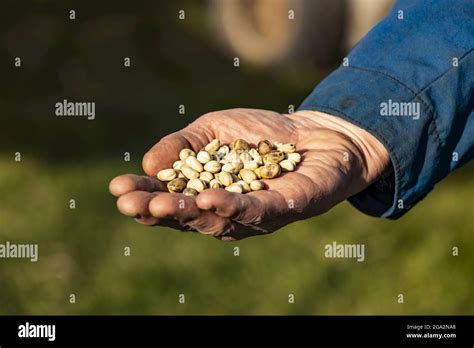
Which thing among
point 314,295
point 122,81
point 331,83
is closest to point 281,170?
point 331,83

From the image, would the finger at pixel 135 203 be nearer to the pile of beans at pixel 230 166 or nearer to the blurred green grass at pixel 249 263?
the pile of beans at pixel 230 166

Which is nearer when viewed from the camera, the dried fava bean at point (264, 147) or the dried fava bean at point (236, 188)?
the dried fava bean at point (236, 188)

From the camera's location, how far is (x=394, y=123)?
1.95 meters

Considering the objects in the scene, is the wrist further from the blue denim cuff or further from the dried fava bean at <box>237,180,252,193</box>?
the dried fava bean at <box>237,180,252,193</box>

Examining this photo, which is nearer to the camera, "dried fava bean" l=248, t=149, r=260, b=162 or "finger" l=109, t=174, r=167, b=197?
"finger" l=109, t=174, r=167, b=197

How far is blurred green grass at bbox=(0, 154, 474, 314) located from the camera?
3418 millimetres

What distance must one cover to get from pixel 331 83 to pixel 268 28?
350cm

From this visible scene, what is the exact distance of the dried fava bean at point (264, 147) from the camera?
2.04 metres

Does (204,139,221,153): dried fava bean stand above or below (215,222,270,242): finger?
above

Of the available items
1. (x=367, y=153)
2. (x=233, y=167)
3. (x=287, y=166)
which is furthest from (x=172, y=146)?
(x=367, y=153)

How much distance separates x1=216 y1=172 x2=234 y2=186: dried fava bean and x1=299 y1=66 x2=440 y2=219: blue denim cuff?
237 mm

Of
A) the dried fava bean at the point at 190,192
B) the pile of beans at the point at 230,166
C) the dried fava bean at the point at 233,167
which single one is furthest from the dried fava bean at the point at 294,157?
the dried fava bean at the point at 190,192

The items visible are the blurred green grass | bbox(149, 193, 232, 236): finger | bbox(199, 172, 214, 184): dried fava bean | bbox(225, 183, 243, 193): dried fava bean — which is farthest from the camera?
the blurred green grass

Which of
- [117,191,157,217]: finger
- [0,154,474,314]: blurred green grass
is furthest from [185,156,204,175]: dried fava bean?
[0,154,474,314]: blurred green grass
